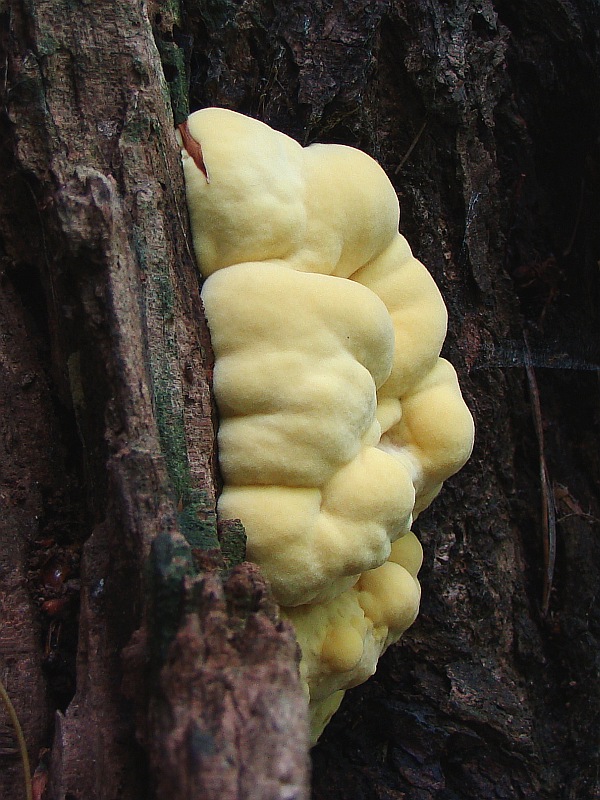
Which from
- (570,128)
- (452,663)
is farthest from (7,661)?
(570,128)

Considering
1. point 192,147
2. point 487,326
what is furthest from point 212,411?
point 487,326

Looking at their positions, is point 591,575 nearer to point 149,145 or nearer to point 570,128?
point 570,128

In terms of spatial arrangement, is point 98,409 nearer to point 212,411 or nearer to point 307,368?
point 212,411

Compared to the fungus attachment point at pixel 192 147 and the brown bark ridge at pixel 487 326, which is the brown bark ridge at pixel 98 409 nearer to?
the fungus attachment point at pixel 192 147

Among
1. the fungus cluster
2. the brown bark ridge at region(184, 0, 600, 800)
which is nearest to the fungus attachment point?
the fungus cluster

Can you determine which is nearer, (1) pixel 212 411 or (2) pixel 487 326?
(1) pixel 212 411

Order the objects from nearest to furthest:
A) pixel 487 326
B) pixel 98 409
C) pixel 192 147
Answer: pixel 98 409 < pixel 192 147 < pixel 487 326

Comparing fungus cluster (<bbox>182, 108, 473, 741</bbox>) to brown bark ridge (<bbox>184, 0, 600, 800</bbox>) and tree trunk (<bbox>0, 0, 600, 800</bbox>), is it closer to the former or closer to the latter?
tree trunk (<bbox>0, 0, 600, 800</bbox>)
